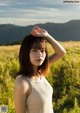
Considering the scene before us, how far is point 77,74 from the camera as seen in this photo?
12.5 m

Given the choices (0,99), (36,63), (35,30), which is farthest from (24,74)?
(0,99)

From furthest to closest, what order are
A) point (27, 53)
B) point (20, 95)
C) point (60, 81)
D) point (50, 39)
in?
point (60, 81)
point (50, 39)
point (27, 53)
point (20, 95)

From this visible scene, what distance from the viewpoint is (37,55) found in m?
3.28

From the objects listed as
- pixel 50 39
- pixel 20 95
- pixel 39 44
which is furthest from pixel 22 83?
pixel 50 39

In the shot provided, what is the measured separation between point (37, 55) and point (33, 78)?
0.18 metres

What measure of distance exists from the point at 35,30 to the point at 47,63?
313mm

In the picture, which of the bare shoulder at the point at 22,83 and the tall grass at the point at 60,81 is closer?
the bare shoulder at the point at 22,83

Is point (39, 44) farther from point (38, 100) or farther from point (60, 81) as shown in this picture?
point (60, 81)

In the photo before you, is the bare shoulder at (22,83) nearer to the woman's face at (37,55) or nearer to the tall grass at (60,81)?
the woman's face at (37,55)

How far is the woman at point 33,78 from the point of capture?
10.3ft

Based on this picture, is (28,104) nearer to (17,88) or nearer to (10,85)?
(17,88)

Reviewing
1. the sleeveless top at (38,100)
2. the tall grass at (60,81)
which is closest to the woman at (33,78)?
the sleeveless top at (38,100)

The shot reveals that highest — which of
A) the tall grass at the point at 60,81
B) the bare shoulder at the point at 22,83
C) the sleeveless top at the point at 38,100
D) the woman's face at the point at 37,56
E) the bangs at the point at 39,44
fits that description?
the bangs at the point at 39,44

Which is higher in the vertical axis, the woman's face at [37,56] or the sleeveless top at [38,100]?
the woman's face at [37,56]
